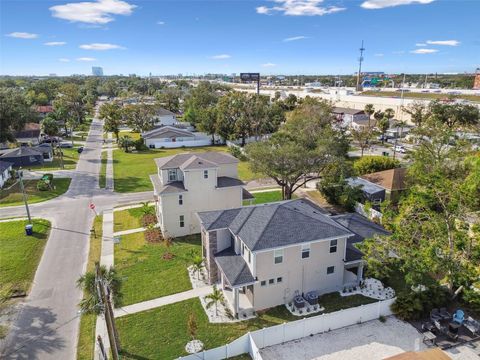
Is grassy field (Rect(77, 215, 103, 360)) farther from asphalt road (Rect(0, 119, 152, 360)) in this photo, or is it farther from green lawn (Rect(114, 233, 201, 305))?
green lawn (Rect(114, 233, 201, 305))

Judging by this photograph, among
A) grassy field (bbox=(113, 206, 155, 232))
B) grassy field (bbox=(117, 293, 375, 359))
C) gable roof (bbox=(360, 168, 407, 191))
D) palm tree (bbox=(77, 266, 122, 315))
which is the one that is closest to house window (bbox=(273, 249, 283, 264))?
grassy field (bbox=(117, 293, 375, 359))

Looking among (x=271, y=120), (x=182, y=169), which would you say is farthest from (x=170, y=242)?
(x=271, y=120)

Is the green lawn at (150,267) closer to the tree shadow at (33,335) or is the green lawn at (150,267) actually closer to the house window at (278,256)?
the tree shadow at (33,335)

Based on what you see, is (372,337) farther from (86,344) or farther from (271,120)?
(271,120)

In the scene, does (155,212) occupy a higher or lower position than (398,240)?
lower

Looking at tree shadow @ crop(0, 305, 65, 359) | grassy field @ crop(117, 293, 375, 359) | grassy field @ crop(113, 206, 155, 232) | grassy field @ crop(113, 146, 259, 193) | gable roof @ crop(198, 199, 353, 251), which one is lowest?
tree shadow @ crop(0, 305, 65, 359)

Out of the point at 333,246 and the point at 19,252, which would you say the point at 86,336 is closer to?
the point at 19,252

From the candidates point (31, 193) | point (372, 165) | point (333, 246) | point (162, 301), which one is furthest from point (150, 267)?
point (372, 165)
